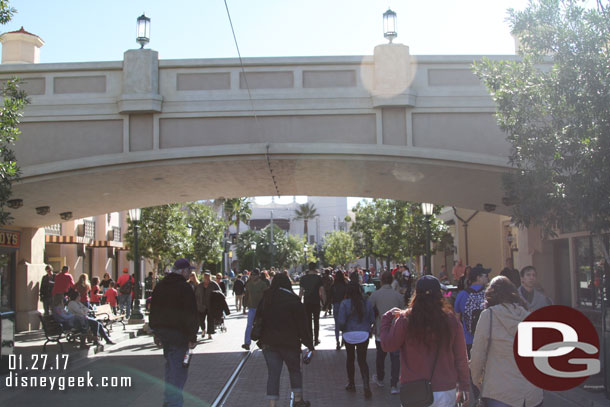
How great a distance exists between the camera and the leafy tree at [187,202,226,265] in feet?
141

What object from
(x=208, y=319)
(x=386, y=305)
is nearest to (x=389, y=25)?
(x=386, y=305)

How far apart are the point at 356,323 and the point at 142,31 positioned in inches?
328

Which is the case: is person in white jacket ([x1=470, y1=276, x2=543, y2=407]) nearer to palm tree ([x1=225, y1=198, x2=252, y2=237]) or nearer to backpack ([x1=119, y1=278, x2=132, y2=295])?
backpack ([x1=119, y1=278, x2=132, y2=295])

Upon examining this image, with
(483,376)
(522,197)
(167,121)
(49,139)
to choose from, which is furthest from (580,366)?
(49,139)

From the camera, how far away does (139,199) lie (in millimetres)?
18922

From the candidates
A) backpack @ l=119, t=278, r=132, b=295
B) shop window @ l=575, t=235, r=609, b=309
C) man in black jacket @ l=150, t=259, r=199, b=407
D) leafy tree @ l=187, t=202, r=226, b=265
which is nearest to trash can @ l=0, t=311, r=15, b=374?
man in black jacket @ l=150, t=259, r=199, b=407

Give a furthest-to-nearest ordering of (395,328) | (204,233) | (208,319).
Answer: (204,233)
(208,319)
(395,328)

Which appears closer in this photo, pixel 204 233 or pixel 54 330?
pixel 54 330

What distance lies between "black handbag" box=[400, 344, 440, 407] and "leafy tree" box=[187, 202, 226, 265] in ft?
126

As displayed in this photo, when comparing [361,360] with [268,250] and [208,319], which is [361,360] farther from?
[268,250]

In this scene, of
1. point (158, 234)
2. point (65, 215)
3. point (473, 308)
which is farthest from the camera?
point (158, 234)

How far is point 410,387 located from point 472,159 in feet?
30.1

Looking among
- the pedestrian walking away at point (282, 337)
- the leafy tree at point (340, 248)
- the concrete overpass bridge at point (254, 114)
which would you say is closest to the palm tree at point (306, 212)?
the leafy tree at point (340, 248)

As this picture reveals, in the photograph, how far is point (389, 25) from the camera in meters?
13.5
